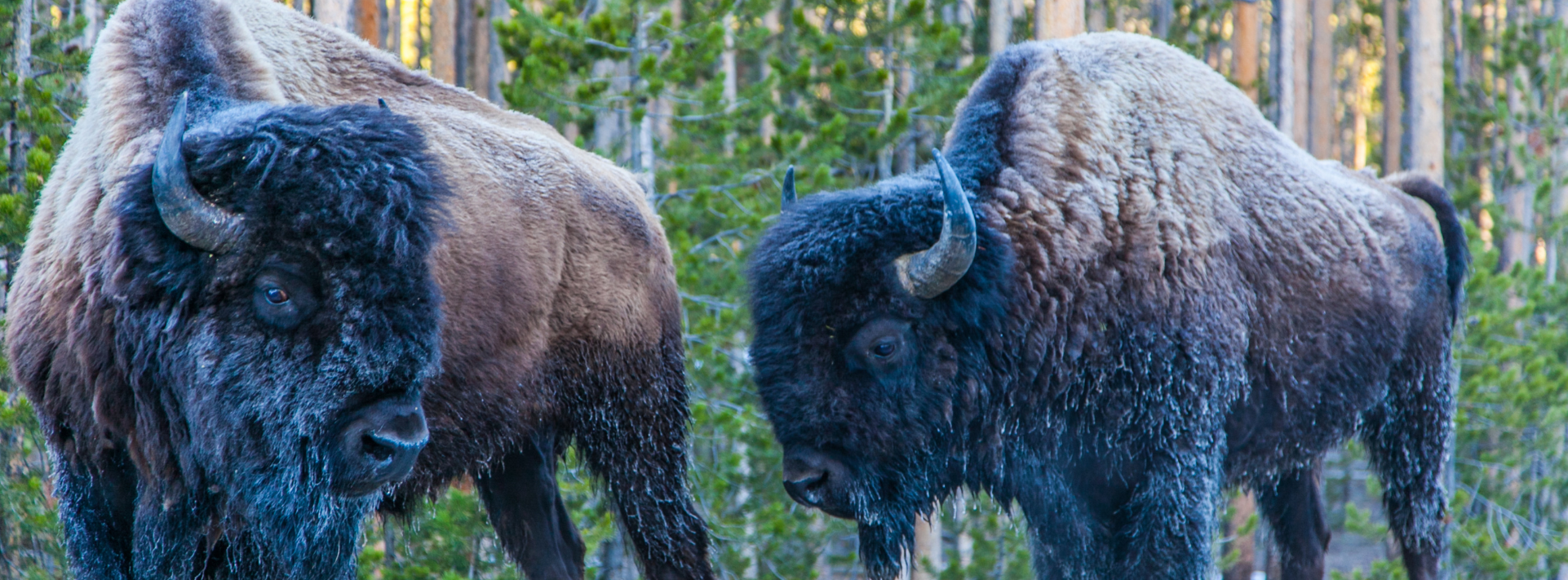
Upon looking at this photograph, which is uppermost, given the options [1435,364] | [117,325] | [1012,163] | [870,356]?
[1012,163]

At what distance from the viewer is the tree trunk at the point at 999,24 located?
8.80m

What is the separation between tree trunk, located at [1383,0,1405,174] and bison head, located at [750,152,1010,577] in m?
13.0

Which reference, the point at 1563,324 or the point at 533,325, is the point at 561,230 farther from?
the point at 1563,324

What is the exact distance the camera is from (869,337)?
3576mm

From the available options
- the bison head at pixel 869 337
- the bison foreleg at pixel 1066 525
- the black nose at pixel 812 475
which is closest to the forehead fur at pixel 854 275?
the bison head at pixel 869 337

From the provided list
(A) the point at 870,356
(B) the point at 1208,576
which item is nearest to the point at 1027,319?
(A) the point at 870,356

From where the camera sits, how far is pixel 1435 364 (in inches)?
197

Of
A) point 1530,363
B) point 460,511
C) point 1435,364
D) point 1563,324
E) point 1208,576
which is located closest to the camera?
point 1208,576

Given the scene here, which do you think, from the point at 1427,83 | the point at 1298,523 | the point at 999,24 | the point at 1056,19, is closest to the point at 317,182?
the point at 1298,523

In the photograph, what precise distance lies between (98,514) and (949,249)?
8.48 feet

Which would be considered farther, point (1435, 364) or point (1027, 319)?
point (1435, 364)

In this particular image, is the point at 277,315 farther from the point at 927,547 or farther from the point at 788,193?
the point at 927,547

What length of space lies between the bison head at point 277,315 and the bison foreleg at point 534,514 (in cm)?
142

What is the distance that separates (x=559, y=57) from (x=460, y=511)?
2778 mm
